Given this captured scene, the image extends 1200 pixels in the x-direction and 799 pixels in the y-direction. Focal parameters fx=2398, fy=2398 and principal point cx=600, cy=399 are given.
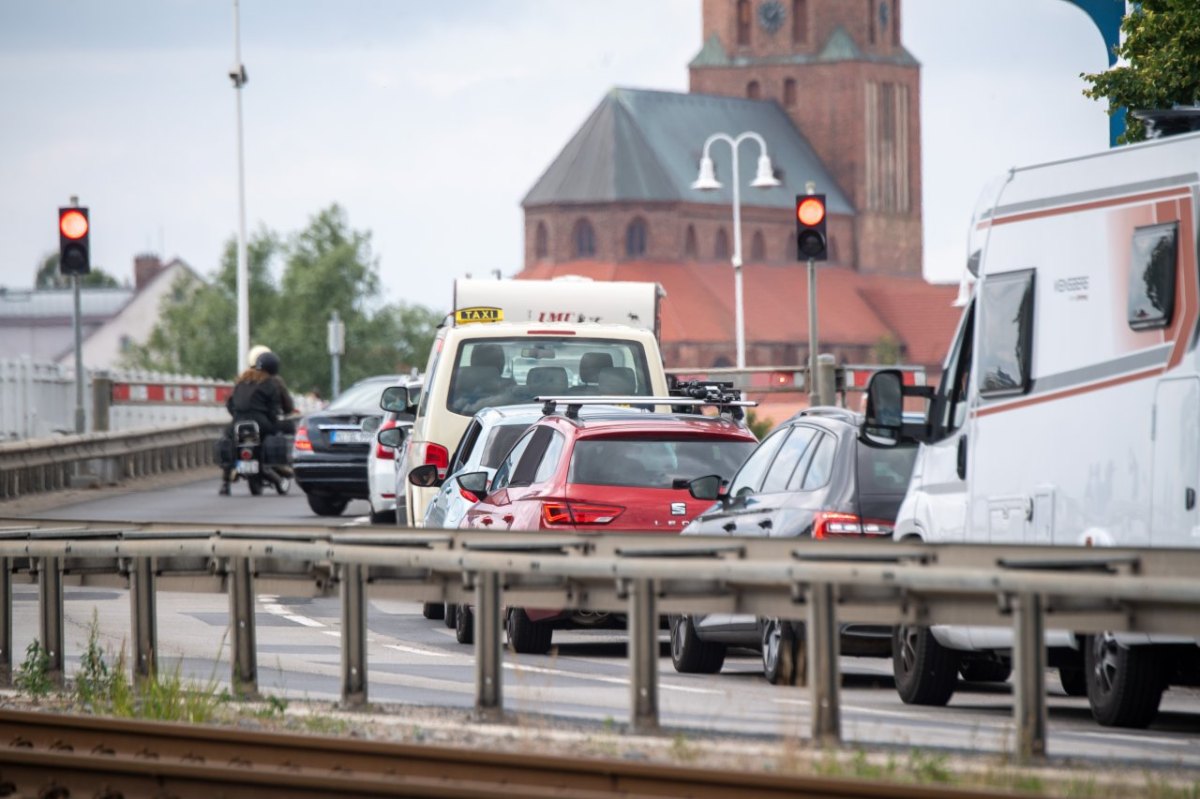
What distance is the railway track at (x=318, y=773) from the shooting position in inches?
316

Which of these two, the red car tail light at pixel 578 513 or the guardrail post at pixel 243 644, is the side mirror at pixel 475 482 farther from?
the guardrail post at pixel 243 644

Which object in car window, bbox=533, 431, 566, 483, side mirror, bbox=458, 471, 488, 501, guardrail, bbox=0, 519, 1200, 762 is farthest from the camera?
side mirror, bbox=458, 471, 488, 501

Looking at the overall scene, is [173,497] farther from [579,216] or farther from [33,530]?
[579,216]

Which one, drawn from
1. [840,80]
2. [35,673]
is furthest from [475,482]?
[840,80]

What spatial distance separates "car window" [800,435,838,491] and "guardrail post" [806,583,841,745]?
12.5 feet

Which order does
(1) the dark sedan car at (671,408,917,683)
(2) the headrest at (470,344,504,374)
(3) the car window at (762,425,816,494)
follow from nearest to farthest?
1. (1) the dark sedan car at (671,408,917,683)
2. (3) the car window at (762,425,816,494)
3. (2) the headrest at (470,344,504,374)

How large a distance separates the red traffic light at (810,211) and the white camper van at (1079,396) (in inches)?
370

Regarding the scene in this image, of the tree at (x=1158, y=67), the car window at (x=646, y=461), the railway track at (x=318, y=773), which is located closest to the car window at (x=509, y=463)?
the car window at (x=646, y=461)

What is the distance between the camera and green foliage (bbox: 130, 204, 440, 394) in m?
146

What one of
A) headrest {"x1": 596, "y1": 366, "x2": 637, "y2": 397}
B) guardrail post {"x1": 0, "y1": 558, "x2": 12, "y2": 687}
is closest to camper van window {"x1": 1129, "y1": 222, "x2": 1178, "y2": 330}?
guardrail post {"x1": 0, "y1": 558, "x2": 12, "y2": 687}

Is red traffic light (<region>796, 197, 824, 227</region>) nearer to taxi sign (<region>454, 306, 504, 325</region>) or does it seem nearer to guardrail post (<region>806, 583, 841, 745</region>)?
taxi sign (<region>454, 306, 504, 325</region>)

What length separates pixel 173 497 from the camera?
32.7 metres

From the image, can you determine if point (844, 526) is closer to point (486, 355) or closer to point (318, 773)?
point (318, 773)

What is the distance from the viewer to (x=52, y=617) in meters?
12.3
